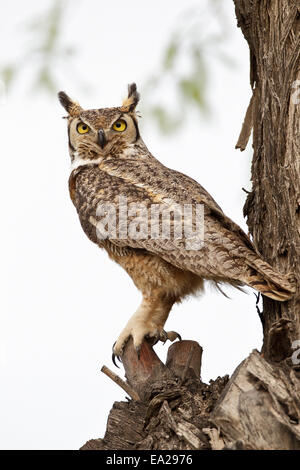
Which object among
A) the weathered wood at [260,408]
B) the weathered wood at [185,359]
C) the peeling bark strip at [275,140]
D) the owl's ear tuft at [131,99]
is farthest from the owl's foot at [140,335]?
the owl's ear tuft at [131,99]

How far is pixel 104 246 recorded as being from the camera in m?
3.44

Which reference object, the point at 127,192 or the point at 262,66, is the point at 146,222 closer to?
the point at 127,192

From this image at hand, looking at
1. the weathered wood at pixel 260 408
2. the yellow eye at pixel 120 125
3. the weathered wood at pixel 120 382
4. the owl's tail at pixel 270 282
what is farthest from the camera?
the yellow eye at pixel 120 125

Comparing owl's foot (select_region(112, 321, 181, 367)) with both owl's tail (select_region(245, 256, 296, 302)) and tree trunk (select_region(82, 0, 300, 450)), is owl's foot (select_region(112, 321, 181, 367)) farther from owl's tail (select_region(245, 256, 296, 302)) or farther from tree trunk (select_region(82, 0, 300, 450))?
owl's tail (select_region(245, 256, 296, 302))

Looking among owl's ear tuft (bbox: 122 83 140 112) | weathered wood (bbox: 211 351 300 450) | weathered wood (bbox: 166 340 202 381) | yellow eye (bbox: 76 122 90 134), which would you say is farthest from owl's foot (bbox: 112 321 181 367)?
owl's ear tuft (bbox: 122 83 140 112)

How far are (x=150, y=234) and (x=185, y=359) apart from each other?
1.89 ft

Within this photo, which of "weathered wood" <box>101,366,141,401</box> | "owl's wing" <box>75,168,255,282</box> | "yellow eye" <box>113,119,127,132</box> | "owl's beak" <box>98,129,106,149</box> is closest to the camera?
"weathered wood" <box>101,366,141,401</box>

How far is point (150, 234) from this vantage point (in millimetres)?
3191

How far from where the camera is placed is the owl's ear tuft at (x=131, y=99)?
409 cm

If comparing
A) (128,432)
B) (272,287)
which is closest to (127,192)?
(272,287)

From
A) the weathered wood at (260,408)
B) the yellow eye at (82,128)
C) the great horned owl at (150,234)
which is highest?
the yellow eye at (82,128)

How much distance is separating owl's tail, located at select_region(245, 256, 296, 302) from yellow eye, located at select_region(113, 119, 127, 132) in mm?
1396

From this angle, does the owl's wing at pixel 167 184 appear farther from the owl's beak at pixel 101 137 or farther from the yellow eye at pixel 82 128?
the yellow eye at pixel 82 128

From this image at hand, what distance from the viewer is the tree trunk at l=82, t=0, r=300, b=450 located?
233cm
